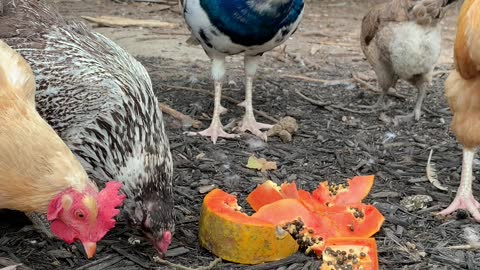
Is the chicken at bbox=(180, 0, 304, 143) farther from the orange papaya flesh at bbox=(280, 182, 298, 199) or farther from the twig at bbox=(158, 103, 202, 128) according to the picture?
the orange papaya flesh at bbox=(280, 182, 298, 199)

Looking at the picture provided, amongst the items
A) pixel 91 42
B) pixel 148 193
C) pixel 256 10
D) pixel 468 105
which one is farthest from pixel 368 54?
pixel 148 193

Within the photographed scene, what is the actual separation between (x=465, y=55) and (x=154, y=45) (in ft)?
16.2

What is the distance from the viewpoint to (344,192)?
3816mm

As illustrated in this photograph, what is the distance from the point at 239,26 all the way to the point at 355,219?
6.55ft

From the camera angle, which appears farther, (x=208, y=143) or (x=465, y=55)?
(x=208, y=143)

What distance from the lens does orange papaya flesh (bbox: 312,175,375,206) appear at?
376 centimetres

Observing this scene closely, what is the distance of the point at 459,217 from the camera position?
395 centimetres

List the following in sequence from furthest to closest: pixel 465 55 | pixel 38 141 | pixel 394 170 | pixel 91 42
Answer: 1. pixel 394 170
2. pixel 91 42
3. pixel 465 55
4. pixel 38 141

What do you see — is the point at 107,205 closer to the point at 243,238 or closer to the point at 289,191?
the point at 243,238

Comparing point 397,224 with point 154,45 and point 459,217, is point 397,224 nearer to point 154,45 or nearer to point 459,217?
point 459,217

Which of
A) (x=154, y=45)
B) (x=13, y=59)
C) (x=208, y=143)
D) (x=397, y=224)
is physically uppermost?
(x=13, y=59)

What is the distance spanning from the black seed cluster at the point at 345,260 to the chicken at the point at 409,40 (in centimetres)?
277

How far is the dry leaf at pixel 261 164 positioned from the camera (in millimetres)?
4547

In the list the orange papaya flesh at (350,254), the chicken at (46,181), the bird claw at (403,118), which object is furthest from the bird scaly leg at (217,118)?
the chicken at (46,181)
